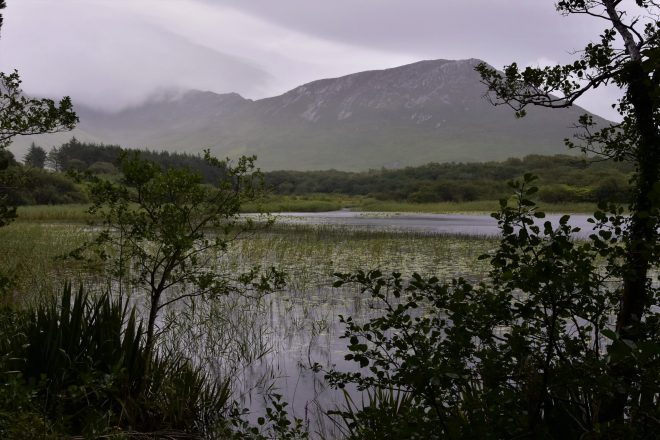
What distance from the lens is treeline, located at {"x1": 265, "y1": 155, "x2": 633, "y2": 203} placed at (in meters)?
83.4

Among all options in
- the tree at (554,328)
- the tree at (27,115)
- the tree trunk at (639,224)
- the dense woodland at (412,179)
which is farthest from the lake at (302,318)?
the dense woodland at (412,179)

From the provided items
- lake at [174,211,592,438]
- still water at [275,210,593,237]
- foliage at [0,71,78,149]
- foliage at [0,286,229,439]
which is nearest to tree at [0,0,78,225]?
foliage at [0,71,78,149]

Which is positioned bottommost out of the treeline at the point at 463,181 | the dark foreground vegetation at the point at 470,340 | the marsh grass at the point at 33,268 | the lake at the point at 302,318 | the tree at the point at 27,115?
the lake at the point at 302,318

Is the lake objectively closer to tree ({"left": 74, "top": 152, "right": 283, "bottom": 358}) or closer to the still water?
tree ({"left": 74, "top": 152, "right": 283, "bottom": 358})

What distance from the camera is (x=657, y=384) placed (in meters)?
2.04

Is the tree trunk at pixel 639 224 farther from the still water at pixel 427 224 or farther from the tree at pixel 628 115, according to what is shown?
the still water at pixel 427 224

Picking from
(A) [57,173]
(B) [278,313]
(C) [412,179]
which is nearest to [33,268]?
(B) [278,313]

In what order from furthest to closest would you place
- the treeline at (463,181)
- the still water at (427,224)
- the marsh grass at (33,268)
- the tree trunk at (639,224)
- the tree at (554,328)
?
the treeline at (463,181)
the still water at (427,224)
the marsh grass at (33,268)
the tree trunk at (639,224)
the tree at (554,328)

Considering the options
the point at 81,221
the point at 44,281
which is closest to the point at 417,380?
the point at 44,281

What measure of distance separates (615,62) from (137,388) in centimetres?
541

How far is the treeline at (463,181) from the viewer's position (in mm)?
83438

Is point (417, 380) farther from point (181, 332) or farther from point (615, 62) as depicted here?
point (181, 332)

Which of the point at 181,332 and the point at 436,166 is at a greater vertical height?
the point at 436,166

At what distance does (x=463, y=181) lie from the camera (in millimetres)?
98812
